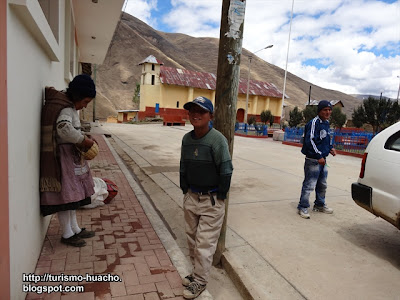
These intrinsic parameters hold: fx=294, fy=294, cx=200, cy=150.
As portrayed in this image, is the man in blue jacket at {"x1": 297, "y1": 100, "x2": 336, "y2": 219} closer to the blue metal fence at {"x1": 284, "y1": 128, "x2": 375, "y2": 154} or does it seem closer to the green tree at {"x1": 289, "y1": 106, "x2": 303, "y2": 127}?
the blue metal fence at {"x1": 284, "y1": 128, "x2": 375, "y2": 154}

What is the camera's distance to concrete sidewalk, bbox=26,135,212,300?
8.17 feet

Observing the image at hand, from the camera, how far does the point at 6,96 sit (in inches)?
69.0

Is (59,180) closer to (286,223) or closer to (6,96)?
(6,96)

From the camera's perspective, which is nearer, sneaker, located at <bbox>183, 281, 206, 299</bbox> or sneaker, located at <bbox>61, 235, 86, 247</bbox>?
sneaker, located at <bbox>183, 281, 206, 299</bbox>

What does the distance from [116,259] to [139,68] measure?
99.6m

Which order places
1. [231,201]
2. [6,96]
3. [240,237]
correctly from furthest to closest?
[231,201] < [240,237] < [6,96]

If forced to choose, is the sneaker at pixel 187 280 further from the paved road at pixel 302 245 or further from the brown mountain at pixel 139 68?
the brown mountain at pixel 139 68

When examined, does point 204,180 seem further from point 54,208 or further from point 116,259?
point 54,208

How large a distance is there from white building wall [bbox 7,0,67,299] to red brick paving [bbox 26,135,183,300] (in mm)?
258

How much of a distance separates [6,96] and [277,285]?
2626 mm

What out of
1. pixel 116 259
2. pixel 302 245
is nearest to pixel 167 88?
pixel 302 245

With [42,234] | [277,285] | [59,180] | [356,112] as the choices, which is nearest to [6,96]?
[59,180]

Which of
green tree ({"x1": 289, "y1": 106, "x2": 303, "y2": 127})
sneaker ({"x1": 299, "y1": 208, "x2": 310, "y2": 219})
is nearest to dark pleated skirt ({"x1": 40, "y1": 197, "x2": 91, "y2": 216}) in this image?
sneaker ({"x1": 299, "y1": 208, "x2": 310, "y2": 219})

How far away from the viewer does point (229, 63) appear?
2.87 m
